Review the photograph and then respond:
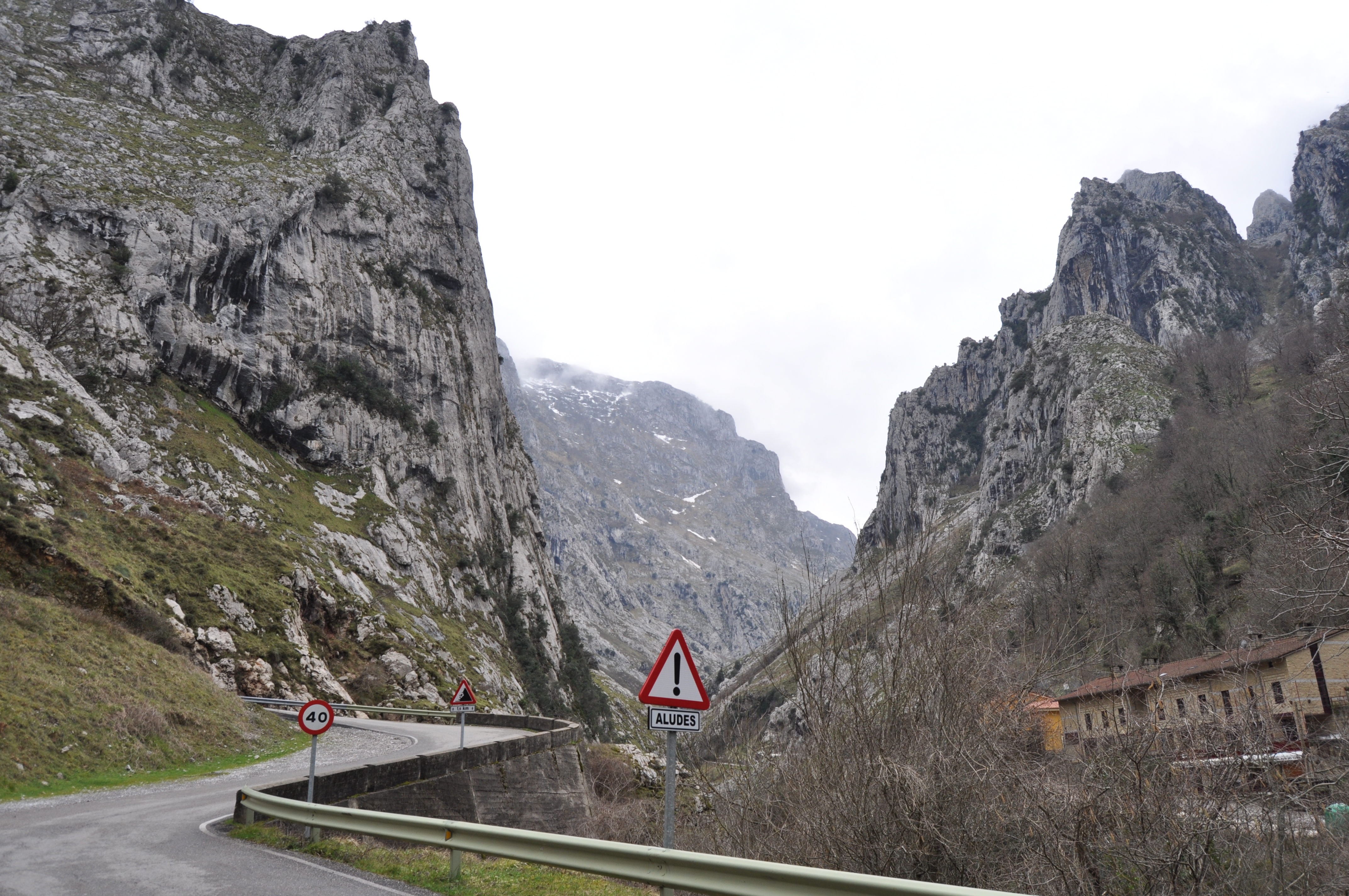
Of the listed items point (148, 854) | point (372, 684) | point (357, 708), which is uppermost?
point (372, 684)

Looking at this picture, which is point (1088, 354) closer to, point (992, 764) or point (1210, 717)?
point (1210, 717)

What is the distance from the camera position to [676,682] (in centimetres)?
603

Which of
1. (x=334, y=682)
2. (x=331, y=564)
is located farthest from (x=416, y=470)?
(x=334, y=682)

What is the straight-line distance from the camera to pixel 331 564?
4444 cm

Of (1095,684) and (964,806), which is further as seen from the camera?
(1095,684)

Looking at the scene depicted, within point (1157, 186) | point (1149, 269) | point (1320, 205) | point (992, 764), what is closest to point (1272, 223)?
point (1157, 186)

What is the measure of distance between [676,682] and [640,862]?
1.35 m

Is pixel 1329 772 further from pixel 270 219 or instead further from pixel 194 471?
pixel 270 219

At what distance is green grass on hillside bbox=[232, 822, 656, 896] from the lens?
7.02m

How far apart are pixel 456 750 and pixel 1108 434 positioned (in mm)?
84257

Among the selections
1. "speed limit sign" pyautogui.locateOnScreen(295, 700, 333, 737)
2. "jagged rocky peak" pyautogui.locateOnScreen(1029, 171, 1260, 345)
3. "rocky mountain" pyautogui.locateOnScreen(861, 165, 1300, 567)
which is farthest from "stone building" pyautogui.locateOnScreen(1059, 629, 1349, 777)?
"jagged rocky peak" pyautogui.locateOnScreen(1029, 171, 1260, 345)

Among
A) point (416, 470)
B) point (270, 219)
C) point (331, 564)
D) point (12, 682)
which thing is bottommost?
point (12, 682)

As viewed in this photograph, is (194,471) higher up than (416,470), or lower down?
lower down

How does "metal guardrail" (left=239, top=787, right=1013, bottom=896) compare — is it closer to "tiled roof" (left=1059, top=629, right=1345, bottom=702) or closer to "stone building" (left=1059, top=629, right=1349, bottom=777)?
"stone building" (left=1059, top=629, right=1349, bottom=777)
